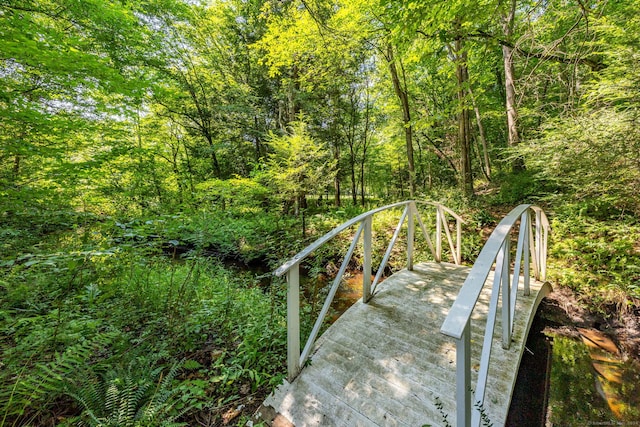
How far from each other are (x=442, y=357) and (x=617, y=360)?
251 centimetres

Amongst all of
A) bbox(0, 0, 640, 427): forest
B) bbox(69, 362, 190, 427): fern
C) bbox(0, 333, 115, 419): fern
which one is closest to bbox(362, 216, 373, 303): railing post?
bbox(0, 0, 640, 427): forest

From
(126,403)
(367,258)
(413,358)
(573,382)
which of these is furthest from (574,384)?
(126,403)

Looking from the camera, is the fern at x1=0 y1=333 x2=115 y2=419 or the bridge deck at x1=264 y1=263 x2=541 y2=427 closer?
the fern at x1=0 y1=333 x2=115 y2=419

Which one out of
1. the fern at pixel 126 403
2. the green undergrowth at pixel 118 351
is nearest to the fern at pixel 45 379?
the green undergrowth at pixel 118 351

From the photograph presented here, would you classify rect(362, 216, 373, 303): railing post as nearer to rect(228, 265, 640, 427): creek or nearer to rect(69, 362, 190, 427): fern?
rect(228, 265, 640, 427): creek

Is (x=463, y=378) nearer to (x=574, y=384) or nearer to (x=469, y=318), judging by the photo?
(x=469, y=318)

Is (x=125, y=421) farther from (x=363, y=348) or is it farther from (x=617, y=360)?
(x=617, y=360)

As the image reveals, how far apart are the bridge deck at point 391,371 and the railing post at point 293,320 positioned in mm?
117

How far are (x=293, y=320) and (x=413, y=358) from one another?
1119mm

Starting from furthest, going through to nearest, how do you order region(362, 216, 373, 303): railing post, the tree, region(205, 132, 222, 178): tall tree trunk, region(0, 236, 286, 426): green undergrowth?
region(205, 132, 222, 178): tall tree trunk
the tree
region(362, 216, 373, 303): railing post
region(0, 236, 286, 426): green undergrowth

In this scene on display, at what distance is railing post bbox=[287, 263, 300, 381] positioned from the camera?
1798 millimetres

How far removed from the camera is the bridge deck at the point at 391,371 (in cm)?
160

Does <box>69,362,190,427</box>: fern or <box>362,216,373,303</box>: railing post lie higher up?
<box>362,216,373,303</box>: railing post

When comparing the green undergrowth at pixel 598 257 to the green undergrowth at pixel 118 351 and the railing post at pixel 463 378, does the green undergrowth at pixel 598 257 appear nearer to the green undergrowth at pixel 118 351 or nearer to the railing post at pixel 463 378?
the railing post at pixel 463 378
